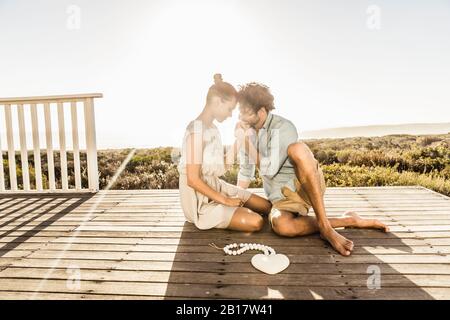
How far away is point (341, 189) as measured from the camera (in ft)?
13.0

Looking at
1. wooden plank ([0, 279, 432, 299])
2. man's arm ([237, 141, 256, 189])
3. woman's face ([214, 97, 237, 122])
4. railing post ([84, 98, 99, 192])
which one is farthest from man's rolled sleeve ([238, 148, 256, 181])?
railing post ([84, 98, 99, 192])

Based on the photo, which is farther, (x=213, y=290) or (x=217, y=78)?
(x=217, y=78)

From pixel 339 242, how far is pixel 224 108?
46.0 inches

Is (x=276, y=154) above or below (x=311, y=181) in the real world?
above

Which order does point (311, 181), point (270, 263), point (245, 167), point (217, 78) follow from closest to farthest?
point (270, 263)
point (311, 181)
point (217, 78)
point (245, 167)

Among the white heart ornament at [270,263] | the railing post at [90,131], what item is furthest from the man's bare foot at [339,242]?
the railing post at [90,131]

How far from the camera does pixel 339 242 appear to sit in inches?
81.4

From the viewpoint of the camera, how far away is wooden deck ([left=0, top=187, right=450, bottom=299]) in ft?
5.26

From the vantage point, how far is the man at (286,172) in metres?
2.25

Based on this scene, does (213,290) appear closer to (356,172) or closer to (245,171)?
(245,171)

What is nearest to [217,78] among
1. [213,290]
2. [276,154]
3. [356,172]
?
[276,154]

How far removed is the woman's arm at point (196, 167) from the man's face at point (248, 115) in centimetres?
39

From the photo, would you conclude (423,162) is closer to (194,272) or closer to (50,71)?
(194,272)

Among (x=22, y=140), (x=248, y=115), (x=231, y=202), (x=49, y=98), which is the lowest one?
(x=231, y=202)
